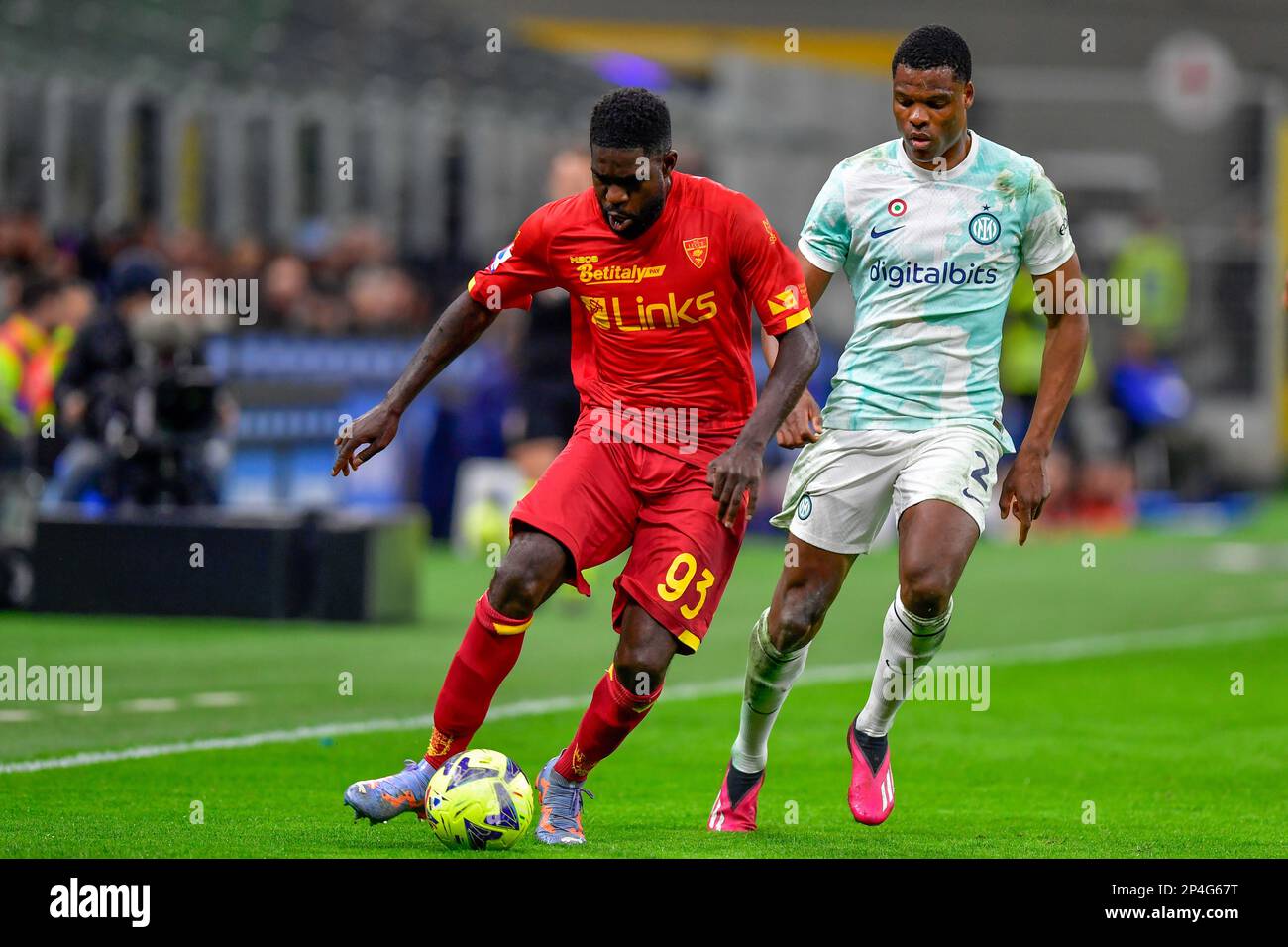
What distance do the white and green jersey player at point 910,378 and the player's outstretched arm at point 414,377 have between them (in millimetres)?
996

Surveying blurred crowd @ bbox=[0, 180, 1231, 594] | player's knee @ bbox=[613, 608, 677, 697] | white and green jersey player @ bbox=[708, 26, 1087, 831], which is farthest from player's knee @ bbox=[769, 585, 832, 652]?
blurred crowd @ bbox=[0, 180, 1231, 594]

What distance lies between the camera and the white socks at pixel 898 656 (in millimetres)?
7320

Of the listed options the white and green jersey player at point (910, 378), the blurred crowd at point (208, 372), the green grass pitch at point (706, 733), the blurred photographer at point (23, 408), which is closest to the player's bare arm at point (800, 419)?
the white and green jersey player at point (910, 378)

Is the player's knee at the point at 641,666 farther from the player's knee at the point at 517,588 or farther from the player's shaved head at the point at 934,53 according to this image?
the player's shaved head at the point at 934,53

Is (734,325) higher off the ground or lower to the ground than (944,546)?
higher

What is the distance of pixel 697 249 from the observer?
6988 mm

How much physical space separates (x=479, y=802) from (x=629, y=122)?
6.77 ft

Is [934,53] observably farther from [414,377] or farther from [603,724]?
[603,724]

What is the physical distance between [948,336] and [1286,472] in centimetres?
2455

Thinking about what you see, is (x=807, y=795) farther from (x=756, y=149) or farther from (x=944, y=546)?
(x=756, y=149)

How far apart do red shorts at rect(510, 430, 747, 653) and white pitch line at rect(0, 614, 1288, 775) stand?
252 centimetres

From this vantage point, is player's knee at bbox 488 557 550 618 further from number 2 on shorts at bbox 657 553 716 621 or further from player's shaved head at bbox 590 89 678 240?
player's shaved head at bbox 590 89 678 240
